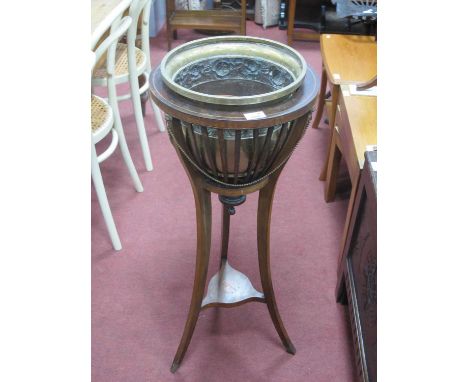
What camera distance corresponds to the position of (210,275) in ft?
5.93

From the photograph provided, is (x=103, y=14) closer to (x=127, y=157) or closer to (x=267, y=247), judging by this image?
(x=127, y=157)

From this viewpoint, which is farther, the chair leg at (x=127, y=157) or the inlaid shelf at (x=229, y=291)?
the chair leg at (x=127, y=157)

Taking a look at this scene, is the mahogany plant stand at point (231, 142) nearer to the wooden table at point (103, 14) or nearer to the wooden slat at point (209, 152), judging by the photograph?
the wooden slat at point (209, 152)

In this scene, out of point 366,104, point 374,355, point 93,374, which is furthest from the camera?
point 366,104

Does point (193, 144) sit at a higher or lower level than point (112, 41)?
lower

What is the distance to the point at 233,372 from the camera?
1.50 meters

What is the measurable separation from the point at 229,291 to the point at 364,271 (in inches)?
17.4

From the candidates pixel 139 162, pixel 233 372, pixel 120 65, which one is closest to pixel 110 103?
pixel 120 65

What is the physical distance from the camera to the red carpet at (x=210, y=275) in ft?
4.97

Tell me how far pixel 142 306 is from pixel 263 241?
59 cm

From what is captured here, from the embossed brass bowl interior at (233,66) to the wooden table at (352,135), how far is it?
46cm

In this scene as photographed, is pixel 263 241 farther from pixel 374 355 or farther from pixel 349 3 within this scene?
pixel 349 3

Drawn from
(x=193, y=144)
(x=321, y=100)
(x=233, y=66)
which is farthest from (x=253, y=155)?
(x=321, y=100)

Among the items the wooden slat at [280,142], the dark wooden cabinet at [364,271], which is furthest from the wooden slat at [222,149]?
the dark wooden cabinet at [364,271]
